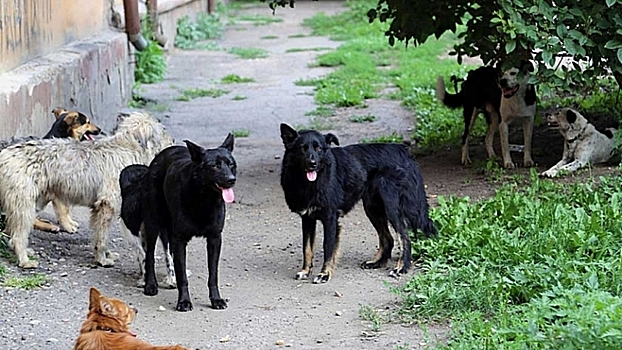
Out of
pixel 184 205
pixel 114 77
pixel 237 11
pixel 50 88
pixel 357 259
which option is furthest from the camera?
pixel 237 11

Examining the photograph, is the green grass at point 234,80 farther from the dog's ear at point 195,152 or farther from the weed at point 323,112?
the dog's ear at point 195,152

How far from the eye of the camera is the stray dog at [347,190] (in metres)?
7.36

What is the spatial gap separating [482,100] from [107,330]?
6894 mm

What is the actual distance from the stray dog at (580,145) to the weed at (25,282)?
16.1ft

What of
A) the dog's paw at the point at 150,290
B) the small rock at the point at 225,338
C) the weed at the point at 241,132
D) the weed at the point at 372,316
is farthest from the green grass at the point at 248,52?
the small rock at the point at 225,338

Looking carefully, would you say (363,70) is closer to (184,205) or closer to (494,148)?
(494,148)

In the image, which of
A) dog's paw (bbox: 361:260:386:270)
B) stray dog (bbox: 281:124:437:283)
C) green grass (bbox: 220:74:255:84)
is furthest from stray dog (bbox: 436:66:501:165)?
green grass (bbox: 220:74:255:84)

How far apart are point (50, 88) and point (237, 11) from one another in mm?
20978

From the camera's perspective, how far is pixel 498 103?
10789 mm

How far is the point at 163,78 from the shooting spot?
1734cm

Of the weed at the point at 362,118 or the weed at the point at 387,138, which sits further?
the weed at the point at 362,118

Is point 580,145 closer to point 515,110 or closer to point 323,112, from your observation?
point 515,110

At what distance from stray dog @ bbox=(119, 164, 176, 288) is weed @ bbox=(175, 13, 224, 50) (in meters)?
14.3

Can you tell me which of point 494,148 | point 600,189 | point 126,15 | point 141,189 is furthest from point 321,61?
point 141,189
